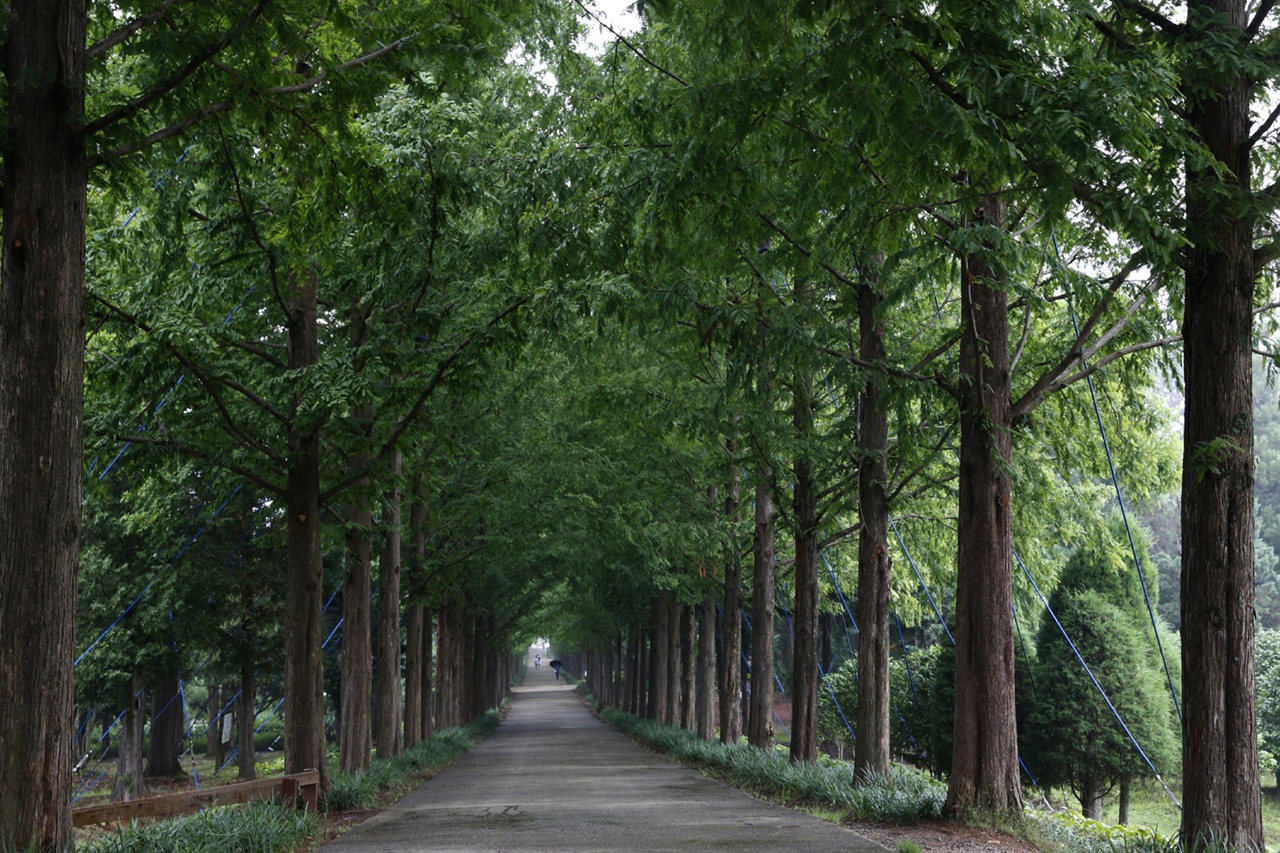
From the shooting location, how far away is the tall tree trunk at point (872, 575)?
1348cm

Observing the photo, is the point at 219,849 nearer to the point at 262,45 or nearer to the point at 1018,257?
the point at 262,45

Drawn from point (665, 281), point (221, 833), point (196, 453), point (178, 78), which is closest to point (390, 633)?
point (196, 453)

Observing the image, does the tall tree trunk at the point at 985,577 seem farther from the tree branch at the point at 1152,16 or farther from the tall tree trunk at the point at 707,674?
the tall tree trunk at the point at 707,674

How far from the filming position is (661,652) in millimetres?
32781

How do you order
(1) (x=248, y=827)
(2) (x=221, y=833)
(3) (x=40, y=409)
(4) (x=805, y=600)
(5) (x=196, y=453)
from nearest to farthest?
(3) (x=40, y=409) < (2) (x=221, y=833) < (1) (x=248, y=827) < (5) (x=196, y=453) < (4) (x=805, y=600)

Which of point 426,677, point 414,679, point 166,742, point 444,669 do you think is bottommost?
point 166,742

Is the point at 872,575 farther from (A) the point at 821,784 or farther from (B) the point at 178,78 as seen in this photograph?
(B) the point at 178,78

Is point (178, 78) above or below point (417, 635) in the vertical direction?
above

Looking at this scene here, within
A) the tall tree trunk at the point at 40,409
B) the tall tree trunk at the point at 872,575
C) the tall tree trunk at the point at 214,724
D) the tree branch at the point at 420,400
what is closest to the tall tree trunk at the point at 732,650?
the tall tree trunk at the point at 872,575

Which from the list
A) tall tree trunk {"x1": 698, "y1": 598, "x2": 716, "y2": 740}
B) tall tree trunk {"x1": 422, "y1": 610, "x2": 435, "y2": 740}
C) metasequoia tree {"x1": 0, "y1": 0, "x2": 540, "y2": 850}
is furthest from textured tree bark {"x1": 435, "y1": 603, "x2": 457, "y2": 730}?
metasequoia tree {"x1": 0, "y1": 0, "x2": 540, "y2": 850}

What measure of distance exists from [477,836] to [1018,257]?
7406 mm

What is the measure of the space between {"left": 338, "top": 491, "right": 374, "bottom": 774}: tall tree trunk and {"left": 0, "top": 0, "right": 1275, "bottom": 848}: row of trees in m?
0.07

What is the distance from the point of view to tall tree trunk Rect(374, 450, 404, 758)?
62.5 feet

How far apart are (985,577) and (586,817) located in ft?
17.2
